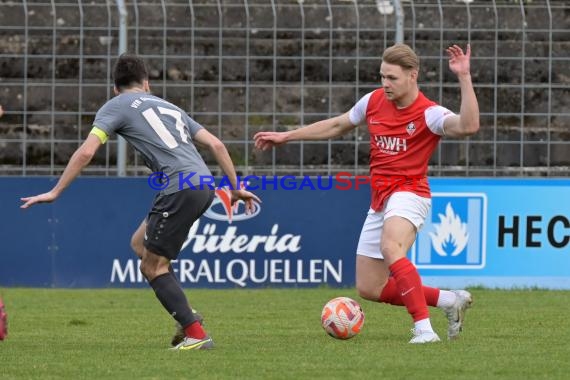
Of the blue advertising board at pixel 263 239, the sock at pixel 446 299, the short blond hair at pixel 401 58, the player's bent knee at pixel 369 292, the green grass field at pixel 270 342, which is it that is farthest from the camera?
the blue advertising board at pixel 263 239

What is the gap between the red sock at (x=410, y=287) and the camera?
29.0 feet

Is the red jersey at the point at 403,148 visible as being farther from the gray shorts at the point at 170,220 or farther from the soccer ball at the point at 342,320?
the gray shorts at the point at 170,220

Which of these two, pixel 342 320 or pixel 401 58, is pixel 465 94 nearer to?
pixel 401 58

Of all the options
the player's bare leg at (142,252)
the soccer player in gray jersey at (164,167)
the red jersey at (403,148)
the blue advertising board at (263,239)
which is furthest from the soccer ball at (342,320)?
the blue advertising board at (263,239)

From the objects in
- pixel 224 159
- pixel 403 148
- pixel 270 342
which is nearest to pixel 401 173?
pixel 403 148

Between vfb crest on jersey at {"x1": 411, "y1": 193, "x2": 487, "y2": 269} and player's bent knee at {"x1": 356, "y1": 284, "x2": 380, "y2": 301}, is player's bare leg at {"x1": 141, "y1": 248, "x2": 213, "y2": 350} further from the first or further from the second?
vfb crest on jersey at {"x1": 411, "y1": 193, "x2": 487, "y2": 269}

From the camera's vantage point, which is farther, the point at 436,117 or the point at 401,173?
the point at 401,173

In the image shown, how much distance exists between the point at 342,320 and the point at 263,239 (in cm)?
601

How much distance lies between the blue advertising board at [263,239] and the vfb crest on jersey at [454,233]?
10 mm

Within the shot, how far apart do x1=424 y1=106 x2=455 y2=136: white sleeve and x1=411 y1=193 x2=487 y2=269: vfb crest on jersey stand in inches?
242

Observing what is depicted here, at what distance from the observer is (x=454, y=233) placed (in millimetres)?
15148

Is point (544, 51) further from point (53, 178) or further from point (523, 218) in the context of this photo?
point (53, 178)

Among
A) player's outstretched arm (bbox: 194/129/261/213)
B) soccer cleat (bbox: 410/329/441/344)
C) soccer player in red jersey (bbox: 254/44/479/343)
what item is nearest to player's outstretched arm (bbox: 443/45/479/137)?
soccer player in red jersey (bbox: 254/44/479/343)

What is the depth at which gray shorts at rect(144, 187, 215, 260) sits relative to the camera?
8.57 m
